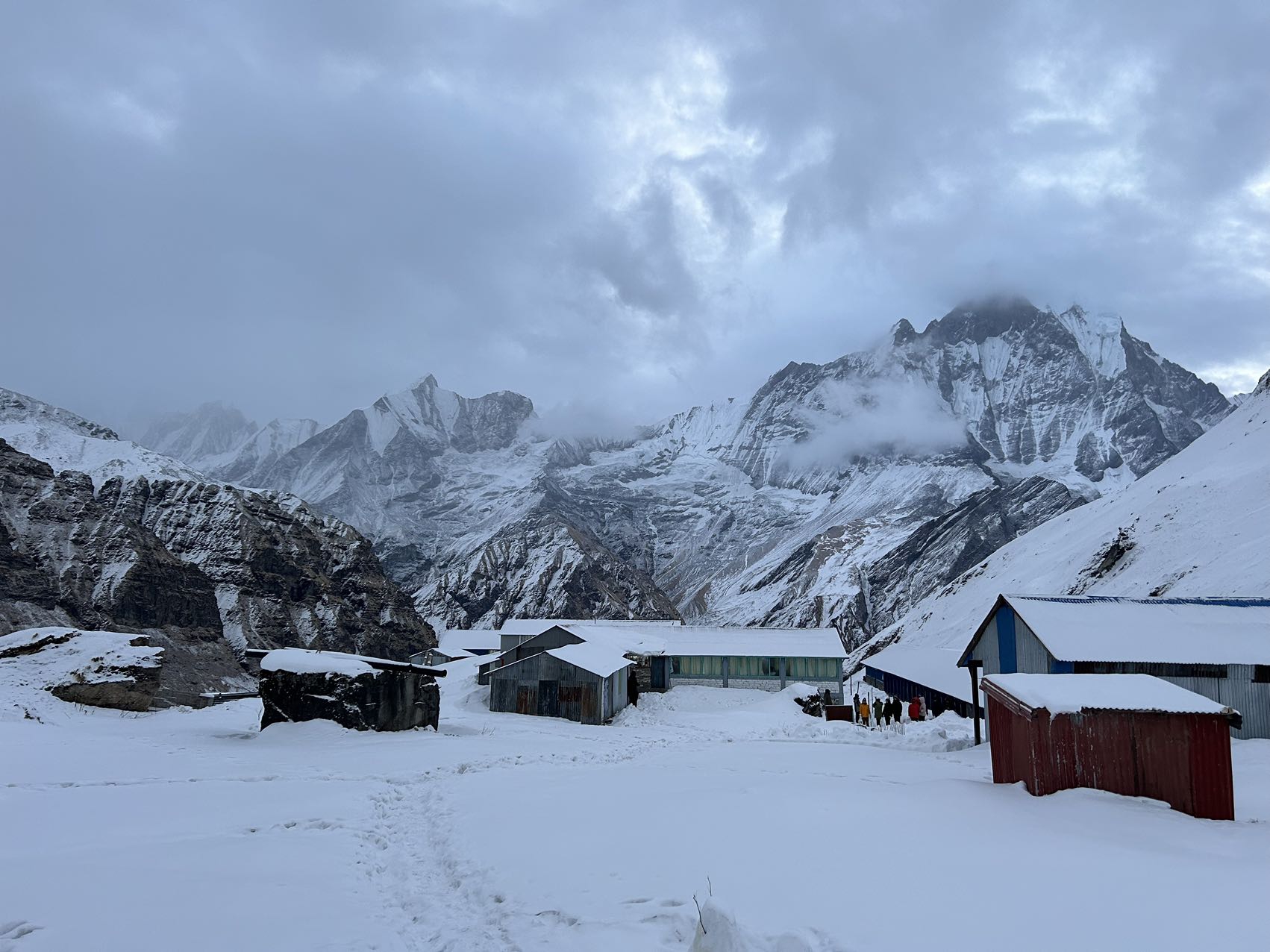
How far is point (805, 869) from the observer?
9336mm

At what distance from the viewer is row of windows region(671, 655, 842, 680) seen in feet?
204

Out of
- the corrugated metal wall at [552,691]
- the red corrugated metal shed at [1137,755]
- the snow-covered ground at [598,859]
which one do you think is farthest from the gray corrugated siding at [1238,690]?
the corrugated metal wall at [552,691]

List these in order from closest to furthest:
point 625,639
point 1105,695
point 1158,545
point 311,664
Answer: point 1105,695 < point 311,664 < point 1158,545 < point 625,639

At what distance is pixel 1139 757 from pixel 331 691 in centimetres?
2359

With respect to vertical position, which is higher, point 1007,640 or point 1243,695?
point 1007,640

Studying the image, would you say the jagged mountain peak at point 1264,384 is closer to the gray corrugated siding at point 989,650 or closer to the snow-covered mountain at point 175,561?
the gray corrugated siding at point 989,650

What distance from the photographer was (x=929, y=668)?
163ft

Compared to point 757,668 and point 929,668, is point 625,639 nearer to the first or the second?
point 757,668

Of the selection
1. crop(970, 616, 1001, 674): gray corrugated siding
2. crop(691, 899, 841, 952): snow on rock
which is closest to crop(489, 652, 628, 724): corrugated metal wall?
crop(970, 616, 1001, 674): gray corrugated siding

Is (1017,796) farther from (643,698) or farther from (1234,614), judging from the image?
(643,698)

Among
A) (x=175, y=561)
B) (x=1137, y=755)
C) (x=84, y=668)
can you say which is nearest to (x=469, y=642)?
(x=175, y=561)

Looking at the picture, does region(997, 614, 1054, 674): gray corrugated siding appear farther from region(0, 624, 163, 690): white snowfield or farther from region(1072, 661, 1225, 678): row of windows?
region(0, 624, 163, 690): white snowfield

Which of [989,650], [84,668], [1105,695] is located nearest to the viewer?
[1105,695]

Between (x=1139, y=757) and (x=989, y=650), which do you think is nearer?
(x=1139, y=757)
